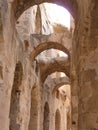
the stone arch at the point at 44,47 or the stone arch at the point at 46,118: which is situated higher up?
the stone arch at the point at 44,47

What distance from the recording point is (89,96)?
14.4ft

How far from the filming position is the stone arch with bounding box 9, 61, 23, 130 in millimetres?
10234

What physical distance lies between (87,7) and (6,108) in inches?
173

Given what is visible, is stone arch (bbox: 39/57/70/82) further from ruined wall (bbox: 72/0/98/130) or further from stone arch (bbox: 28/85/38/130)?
ruined wall (bbox: 72/0/98/130)

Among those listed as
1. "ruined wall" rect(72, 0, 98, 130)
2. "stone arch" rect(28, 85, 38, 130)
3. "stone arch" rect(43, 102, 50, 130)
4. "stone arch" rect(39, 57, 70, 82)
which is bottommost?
"stone arch" rect(43, 102, 50, 130)

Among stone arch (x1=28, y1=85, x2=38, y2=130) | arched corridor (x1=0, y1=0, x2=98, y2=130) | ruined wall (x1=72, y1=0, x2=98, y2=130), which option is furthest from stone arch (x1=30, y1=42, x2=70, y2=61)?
ruined wall (x1=72, y1=0, x2=98, y2=130)

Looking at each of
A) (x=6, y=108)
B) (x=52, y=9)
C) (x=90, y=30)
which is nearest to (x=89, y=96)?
(x=90, y=30)

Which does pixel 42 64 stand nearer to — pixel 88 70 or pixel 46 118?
pixel 46 118

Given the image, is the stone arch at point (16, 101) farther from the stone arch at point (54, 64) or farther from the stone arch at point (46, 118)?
the stone arch at point (46, 118)

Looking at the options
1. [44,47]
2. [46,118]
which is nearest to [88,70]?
[44,47]

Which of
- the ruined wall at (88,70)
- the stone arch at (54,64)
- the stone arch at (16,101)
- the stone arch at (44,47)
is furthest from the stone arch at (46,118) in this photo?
the ruined wall at (88,70)

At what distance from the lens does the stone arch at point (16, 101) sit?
403 inches

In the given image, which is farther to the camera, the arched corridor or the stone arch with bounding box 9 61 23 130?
the stone arch with bounding box 9 61 23 130

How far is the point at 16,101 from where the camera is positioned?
1046cm
